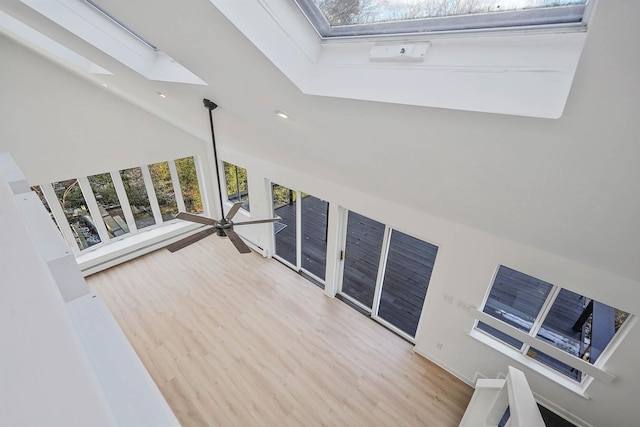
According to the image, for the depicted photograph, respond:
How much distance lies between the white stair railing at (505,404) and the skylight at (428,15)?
2.29m

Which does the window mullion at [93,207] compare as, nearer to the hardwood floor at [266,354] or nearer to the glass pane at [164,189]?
the hardwood floor at [266,354]

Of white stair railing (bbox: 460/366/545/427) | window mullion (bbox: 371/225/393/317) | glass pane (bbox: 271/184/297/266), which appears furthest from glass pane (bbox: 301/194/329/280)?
white stair railing (bbox: 460/366/545/427)

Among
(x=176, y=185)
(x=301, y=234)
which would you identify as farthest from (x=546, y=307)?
(x=176, y=185)

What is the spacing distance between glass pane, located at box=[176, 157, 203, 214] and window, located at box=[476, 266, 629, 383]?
6.43 meters

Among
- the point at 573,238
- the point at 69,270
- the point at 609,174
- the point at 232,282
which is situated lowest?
the point at 232,282

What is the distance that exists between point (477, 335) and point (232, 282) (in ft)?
13.8

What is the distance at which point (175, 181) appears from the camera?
6.33 meters

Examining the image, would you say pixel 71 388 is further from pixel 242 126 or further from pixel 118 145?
pixel 118 145

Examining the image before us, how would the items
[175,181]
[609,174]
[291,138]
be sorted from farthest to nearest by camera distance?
[175,181] < [291,138] < [609,174]

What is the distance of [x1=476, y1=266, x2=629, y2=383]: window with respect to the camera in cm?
297

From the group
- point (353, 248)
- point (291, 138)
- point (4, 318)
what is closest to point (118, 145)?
point (291, 138)

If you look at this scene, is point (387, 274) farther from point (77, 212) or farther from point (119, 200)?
point (77, 212)

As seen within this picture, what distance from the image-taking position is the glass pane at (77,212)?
494cm

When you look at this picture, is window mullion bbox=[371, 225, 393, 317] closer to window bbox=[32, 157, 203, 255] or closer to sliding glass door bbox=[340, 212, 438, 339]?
sliding glass door bbox=[340, 212, 438, 339]
